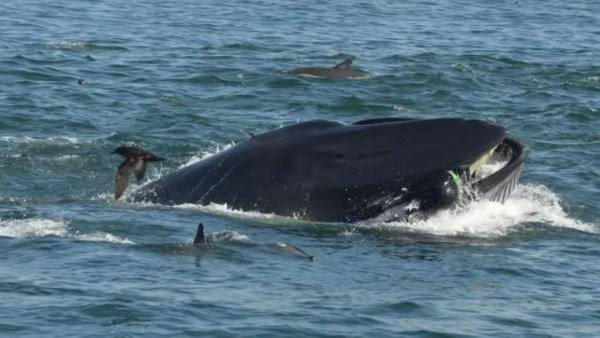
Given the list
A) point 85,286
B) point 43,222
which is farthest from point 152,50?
point 85,286

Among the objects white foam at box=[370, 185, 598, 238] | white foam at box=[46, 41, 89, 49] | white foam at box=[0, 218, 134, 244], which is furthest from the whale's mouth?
white foam at box=[46, 41, 89, 49]

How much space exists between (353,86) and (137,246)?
1532cm

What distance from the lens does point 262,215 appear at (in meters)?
16.8

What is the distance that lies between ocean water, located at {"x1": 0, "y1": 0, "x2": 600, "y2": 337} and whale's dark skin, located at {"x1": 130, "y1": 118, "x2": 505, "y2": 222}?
324 millimetres

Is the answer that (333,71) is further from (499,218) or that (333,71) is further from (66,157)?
(499,218)

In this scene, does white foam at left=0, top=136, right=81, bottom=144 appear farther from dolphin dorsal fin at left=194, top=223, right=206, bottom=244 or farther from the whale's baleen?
dolphin dorsal fin at left=194, top=223, right=206, bottom=244

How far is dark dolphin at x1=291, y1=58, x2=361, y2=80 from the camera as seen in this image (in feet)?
107

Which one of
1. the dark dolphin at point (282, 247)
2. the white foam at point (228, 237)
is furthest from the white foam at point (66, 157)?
the dark dolphin at point (282, 247)

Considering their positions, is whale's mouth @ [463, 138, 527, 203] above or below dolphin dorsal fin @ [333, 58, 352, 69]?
Result: below

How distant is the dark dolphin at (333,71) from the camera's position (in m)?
32.6

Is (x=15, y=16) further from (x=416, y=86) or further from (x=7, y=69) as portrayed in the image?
(x=416, y=86)

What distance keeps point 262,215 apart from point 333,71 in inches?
632

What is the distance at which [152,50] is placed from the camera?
3781 centimetres

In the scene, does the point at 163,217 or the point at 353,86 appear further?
the point at 353,86
